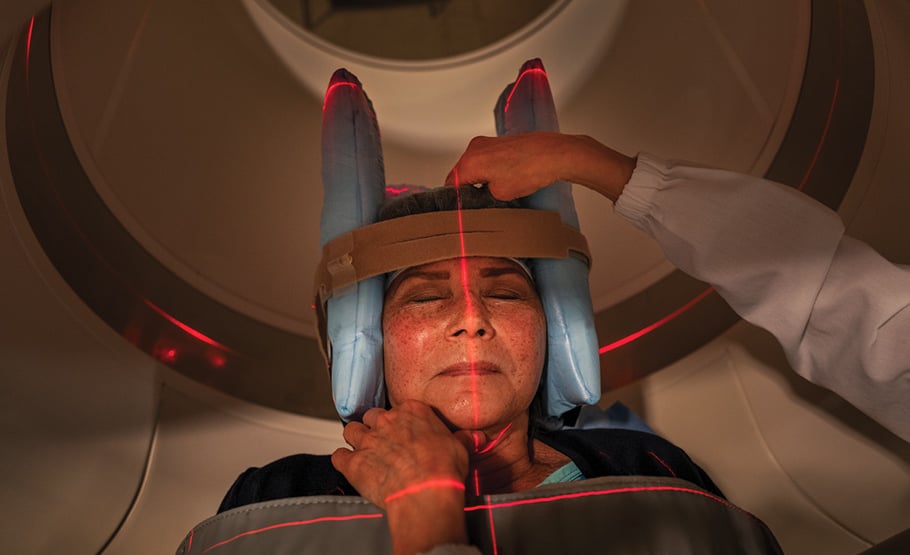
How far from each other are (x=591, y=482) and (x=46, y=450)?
87cm

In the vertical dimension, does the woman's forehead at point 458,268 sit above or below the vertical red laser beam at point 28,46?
below

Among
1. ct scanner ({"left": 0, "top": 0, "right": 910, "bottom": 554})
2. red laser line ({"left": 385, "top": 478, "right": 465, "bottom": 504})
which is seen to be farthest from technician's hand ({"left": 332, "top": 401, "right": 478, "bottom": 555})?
ct scanner ({"left": 0, "top": 0, "right": 910, "bottom": 554})

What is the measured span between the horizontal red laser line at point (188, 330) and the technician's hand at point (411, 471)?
21.9 inches

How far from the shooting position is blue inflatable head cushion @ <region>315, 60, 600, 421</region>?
1201mm

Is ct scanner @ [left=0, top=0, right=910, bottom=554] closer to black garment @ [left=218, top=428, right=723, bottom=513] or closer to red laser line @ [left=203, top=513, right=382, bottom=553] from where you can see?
black garment @ [left=218, top=428, right=723, bottom=513]

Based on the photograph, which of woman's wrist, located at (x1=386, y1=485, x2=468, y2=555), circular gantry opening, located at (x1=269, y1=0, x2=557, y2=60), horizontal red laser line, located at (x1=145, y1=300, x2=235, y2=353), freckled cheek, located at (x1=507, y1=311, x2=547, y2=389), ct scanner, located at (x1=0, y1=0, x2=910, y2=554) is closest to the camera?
woman's wrist, located at (x1=386, y1=485, x2=468, y2=555)

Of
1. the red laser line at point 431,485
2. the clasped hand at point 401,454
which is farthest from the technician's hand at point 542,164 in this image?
the red laser line at point 431,485

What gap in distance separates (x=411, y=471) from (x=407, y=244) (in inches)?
14.7

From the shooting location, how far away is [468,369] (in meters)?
1.13

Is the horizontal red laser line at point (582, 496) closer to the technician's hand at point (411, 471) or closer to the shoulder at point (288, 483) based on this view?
the technician's hand at point (411, 471)

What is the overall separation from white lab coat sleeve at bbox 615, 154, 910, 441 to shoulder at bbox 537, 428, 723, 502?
0.27 meters

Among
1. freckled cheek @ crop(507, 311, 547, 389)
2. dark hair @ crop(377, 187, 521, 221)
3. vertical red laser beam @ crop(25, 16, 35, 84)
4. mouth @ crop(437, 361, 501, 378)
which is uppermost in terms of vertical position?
vertical red laser beam @ crop(25, 16, 35, 84)

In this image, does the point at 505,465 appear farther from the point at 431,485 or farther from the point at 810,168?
the point at 810,168

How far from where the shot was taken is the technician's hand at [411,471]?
875mm
